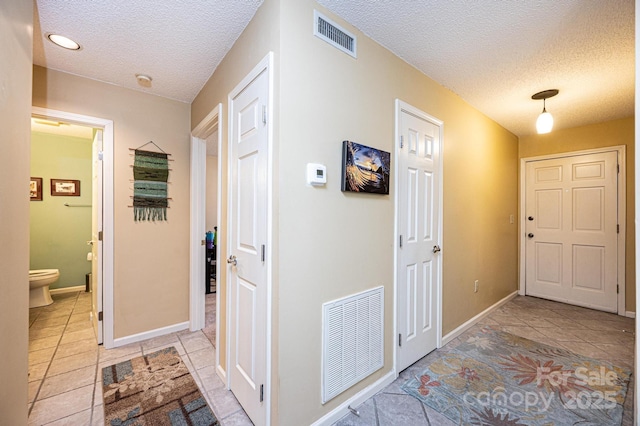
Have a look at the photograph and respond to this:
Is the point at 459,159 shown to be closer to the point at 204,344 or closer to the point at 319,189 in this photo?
the point at 319,189

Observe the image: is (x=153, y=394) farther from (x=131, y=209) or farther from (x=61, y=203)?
(x=61, y=203)

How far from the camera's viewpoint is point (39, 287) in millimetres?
3473

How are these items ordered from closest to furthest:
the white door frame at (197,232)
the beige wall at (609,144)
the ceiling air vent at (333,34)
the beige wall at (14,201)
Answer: the beige wall at (14,201) < the ceiling air vent at (333,34) < the white door frame at (197,232) < the beige wall at (609,144)

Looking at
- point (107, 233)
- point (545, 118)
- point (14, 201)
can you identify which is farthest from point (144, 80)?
point (545, 118)

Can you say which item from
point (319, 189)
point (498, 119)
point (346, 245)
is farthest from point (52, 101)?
point (498, 119)

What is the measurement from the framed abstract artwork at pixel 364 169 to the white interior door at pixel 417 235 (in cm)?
23

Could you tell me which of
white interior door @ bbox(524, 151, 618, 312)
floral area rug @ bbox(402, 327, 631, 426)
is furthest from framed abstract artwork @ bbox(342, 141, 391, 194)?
white interior door @ bbox(524, 151, 618, 312)

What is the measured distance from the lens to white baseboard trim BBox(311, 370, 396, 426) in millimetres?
1580

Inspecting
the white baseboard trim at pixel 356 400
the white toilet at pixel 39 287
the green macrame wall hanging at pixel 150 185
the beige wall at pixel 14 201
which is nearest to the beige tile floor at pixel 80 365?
the white toilet at pixel 39 287

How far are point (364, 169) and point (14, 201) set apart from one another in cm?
180

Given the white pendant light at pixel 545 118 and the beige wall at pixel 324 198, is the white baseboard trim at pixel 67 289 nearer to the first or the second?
the beige wall at pixel 324 198

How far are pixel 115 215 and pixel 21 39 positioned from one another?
5.42 feet

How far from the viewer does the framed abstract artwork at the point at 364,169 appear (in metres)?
1.66

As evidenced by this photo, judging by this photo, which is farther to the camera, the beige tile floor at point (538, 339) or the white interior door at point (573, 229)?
the white interior door at point (573, 229)
